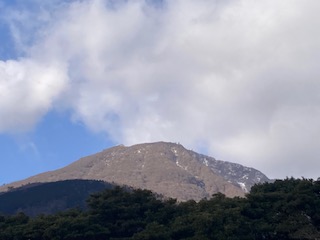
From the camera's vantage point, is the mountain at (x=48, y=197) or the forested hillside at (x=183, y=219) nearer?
the forested hillside at (x=183, y=219)

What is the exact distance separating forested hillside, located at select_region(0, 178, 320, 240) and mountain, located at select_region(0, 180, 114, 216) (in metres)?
76.7

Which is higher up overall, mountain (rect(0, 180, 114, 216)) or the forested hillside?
mountain (rect(0, 180, 114, 216))

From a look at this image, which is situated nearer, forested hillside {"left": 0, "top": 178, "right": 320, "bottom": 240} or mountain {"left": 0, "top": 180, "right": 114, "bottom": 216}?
forested hillside {"left": 0, "top": 178, "right": 320, "bottom": 240}

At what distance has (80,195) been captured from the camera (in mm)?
128625

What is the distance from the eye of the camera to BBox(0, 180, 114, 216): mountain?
118m

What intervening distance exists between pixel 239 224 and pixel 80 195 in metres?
99.4

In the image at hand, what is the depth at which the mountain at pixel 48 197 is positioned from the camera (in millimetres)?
118100

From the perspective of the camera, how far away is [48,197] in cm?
12769

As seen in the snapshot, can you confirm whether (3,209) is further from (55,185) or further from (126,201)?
(126,201)

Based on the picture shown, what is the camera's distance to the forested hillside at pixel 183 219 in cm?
3269

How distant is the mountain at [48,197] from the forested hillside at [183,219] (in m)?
76.7

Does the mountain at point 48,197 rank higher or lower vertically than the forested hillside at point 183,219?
higher

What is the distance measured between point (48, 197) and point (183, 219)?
98638 millimetres

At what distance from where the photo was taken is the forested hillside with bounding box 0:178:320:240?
107 ft
